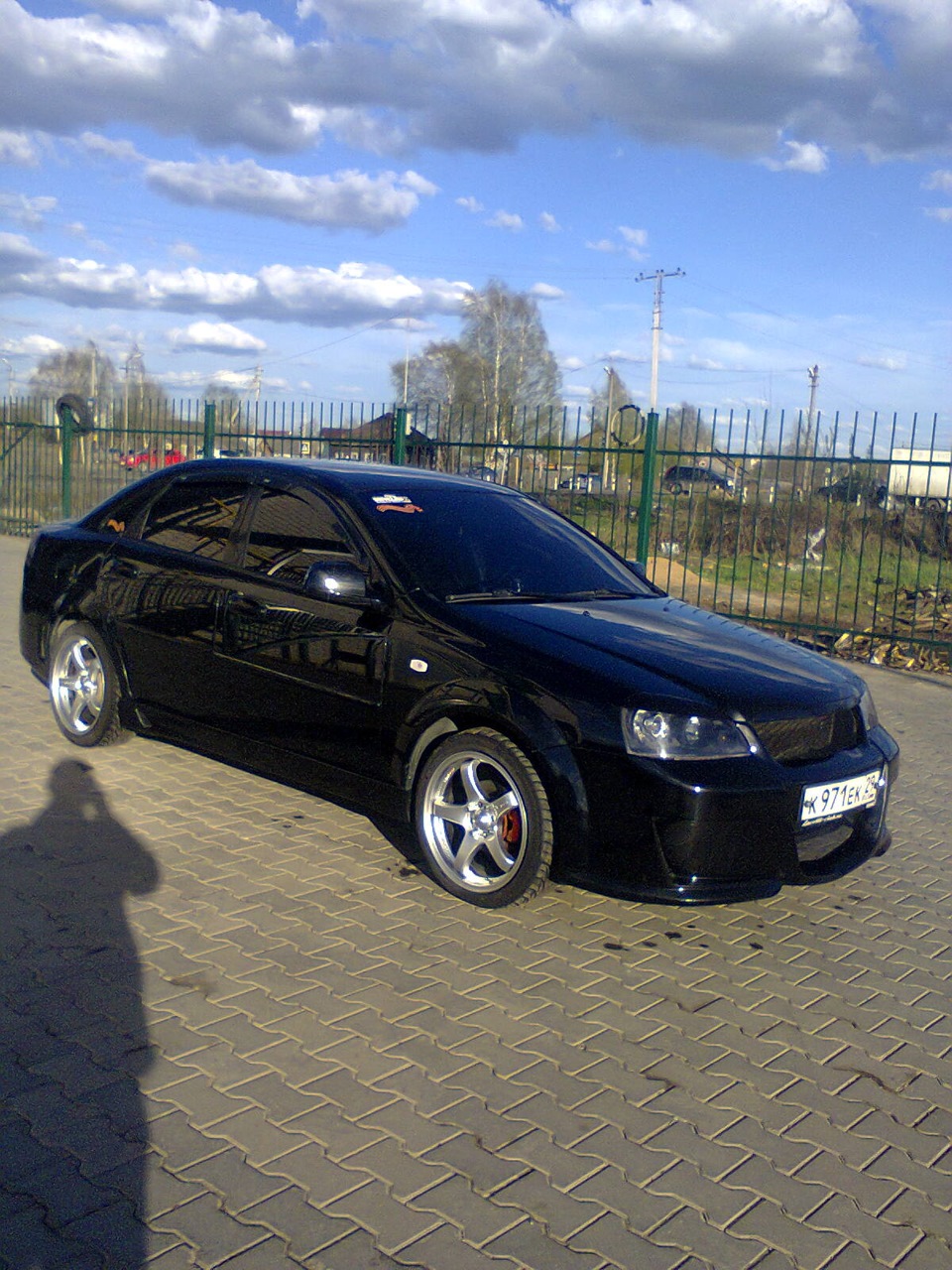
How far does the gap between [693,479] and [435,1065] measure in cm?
993

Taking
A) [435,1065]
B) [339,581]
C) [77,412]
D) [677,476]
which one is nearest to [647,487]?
[677,476]

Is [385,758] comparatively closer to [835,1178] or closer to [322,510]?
[322,510]

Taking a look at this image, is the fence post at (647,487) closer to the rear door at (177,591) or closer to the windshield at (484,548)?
the windshield at (484,548)

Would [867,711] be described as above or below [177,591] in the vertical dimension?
below

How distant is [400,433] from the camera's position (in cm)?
1316

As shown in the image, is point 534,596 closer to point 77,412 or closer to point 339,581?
point 339,581

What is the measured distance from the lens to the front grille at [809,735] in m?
4.14

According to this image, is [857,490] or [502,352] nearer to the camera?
[857,490]

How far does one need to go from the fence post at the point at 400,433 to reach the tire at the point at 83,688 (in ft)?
23.4

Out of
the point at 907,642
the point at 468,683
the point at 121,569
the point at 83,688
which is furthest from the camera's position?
the point at 907,642

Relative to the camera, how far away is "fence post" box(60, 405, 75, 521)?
18281mm

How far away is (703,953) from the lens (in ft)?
13.9

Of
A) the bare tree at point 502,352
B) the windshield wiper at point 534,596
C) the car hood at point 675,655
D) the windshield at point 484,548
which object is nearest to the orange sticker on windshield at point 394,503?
the windshield at point 484,548

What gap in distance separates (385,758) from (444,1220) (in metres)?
2.23
